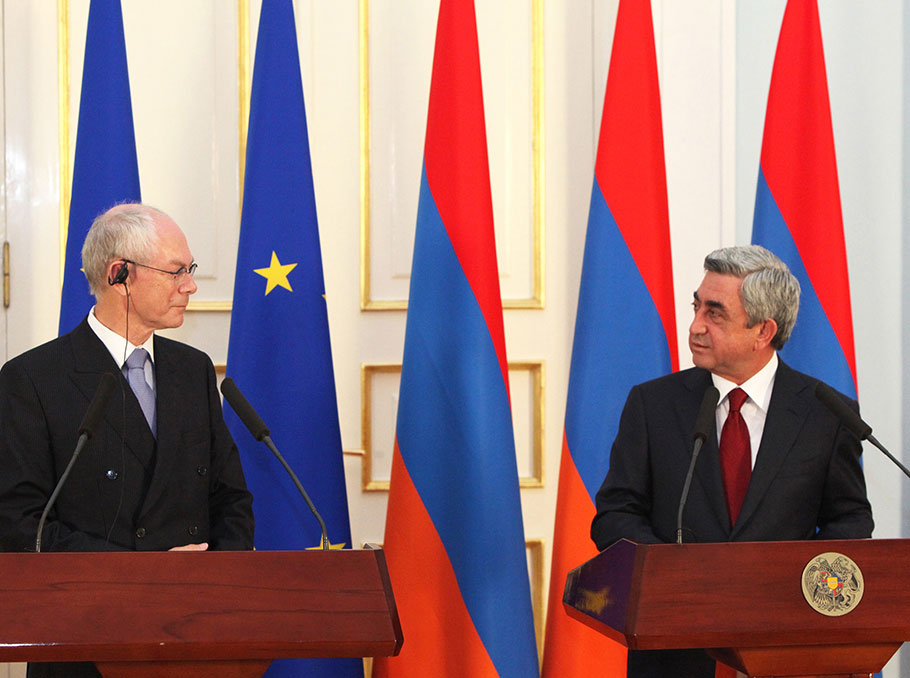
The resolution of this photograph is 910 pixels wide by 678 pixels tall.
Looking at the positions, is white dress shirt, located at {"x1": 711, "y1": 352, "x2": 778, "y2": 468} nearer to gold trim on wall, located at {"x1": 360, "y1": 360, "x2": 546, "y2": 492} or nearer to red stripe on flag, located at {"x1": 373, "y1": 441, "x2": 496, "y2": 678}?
red stripe on flag, located at {"x1": 373, "y1": 441, "x2": 496, "y2": 678}

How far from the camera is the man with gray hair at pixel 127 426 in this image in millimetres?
2076

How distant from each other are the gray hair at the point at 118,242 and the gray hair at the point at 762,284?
1246 mm

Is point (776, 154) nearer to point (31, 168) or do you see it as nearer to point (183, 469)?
point (183, 469)

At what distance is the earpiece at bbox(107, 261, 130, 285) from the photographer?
2.19 metres

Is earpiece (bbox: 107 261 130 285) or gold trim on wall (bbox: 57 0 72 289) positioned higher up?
gold trim on wall (bbox: 57 0 72 289)

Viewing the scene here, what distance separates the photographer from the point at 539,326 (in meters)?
3.45

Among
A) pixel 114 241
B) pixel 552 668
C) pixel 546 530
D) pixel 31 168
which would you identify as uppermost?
pixel 31 168

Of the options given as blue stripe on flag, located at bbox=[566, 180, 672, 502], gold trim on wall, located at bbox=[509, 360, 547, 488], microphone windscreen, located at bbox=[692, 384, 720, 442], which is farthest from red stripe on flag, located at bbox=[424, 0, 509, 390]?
microphone windscreen, located at bbox=[692, 384, 720, 442]

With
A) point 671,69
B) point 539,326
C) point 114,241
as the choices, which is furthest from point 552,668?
point 671,69

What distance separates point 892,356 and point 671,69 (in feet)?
3.80

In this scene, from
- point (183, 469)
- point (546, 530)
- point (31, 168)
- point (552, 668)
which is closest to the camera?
point (183, 469)

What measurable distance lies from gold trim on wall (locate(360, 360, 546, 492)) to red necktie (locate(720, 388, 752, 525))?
45.5 inches

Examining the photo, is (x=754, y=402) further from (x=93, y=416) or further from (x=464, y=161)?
(x=93, y=416)

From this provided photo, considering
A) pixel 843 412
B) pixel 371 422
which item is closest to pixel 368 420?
pixel 371 422
